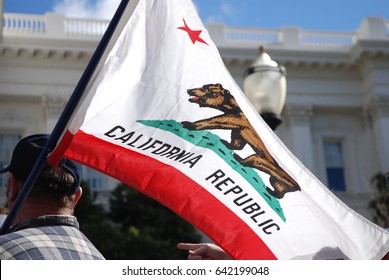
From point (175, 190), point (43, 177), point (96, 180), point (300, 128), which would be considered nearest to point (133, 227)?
Answer: point (96, 180)

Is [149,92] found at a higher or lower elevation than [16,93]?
lower

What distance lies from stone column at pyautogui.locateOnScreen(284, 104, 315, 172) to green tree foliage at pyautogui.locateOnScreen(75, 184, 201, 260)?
23.8 feet

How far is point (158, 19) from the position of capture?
3998 mm

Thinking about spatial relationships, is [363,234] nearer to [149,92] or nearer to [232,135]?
[232,135]

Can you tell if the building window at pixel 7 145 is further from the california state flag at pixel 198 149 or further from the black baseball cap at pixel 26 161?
the black baseball cap at pixel 26 161

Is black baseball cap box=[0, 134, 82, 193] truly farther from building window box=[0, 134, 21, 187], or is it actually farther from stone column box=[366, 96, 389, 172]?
stone column box=[366, 96, 389, 172]

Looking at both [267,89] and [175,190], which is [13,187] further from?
[267,89]

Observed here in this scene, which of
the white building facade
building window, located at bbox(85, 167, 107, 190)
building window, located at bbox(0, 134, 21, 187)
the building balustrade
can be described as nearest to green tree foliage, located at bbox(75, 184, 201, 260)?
building window, located at bbox(85, 167, 107, 190)

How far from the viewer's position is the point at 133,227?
Answer: 20.7 meters

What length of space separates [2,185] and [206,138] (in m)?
22.0

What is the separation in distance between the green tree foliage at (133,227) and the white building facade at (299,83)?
3257mm

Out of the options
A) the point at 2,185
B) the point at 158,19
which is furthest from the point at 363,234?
the point at 2,185

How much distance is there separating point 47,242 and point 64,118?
0.60 meters

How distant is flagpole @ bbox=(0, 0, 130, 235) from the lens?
2951 millimetres
